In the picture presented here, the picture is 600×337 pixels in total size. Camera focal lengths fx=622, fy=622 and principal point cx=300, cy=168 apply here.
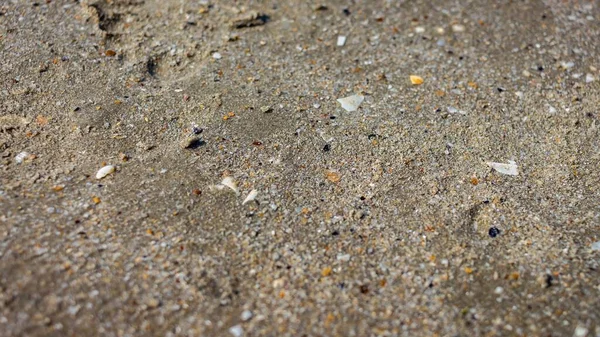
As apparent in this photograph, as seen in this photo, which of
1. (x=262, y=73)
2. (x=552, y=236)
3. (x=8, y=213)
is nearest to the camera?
(x=8, y=213)

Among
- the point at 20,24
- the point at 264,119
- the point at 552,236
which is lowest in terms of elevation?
the point at 552,236

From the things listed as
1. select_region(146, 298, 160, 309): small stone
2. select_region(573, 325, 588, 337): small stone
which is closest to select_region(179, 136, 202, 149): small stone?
select_region(146, 298, 160, 309): small stone

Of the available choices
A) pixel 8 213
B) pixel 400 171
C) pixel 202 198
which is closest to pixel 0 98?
pixel 8 213

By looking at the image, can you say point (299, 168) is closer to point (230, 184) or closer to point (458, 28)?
point (230, 184)

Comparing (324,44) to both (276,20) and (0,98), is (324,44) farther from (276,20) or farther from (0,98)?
(0,98)

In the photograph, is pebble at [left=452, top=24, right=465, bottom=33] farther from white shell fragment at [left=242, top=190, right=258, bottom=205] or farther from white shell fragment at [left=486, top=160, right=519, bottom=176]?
white shell fragment at [left=242, top=190, right=258, bottom=205]

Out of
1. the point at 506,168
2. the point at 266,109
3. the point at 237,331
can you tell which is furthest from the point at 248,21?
the point at 237,331
